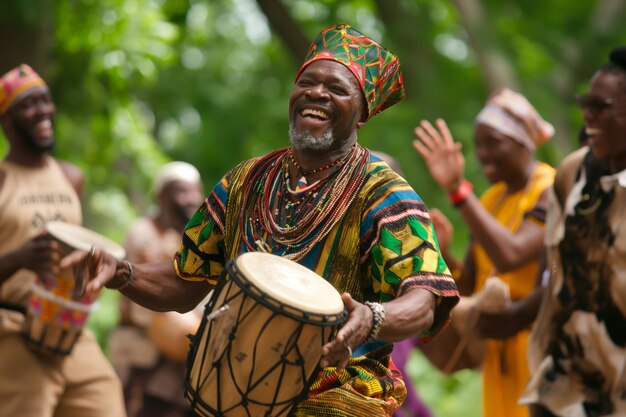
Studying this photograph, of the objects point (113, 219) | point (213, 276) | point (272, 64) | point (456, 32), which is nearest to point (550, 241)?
point (213, 276)

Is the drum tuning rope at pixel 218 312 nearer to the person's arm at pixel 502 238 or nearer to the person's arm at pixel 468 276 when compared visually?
the person's arm at pixel 502 238

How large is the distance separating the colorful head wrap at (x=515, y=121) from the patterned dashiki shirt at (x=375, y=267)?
126 inches

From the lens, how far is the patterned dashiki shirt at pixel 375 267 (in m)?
4.34

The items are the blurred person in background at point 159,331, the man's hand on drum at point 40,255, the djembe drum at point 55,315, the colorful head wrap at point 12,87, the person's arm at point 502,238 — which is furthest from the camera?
the blurred person in background at point 159,331

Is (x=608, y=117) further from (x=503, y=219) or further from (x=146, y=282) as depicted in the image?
(x=146, y=282)

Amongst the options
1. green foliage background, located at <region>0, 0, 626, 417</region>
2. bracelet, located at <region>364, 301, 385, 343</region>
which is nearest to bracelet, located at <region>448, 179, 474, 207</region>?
bracelet, located at <region>364, 301, 385, 343</region>

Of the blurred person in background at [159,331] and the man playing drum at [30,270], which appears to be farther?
the blurred person in background at [159,331]

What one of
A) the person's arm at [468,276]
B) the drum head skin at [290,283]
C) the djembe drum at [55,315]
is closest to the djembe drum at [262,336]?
the drum head skin at [290,283]

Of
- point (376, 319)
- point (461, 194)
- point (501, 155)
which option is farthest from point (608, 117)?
point (376, 319)

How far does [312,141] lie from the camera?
4.53 metres

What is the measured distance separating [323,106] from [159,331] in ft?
16.5

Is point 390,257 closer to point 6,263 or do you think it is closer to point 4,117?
point 6,263

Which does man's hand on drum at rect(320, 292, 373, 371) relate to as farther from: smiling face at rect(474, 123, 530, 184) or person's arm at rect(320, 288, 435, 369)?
smiling face at rect(474, 123, 530, 184)

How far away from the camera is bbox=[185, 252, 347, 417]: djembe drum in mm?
3943
